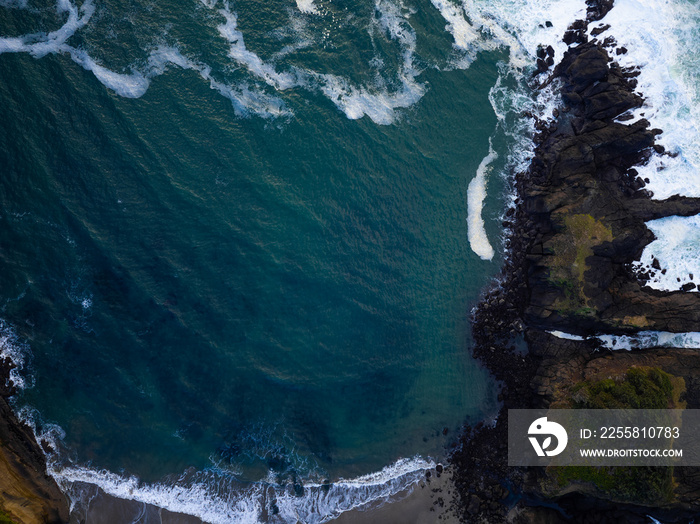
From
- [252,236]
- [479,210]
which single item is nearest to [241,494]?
[252,236]

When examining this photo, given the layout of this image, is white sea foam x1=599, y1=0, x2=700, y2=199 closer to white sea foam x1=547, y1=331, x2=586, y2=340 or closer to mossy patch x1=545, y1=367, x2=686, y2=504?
white sea foam x1=547, y1=331, x2=586, y2=340

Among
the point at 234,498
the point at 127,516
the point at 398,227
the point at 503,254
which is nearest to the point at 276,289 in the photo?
the point at 398,227

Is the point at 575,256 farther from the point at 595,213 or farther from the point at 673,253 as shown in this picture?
the point at 673,253

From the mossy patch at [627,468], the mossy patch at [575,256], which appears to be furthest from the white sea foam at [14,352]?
the mossy patch at [575,256]

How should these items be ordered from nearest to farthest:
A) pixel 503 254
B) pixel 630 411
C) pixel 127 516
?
pixel 630 411, pixel 127 516, pixel 503 254

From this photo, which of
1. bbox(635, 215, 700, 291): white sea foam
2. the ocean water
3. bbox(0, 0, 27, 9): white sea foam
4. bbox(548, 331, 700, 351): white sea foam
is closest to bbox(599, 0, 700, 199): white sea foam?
the ocean water

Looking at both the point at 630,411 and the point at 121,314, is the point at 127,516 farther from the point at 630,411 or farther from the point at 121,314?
the point at 630,411

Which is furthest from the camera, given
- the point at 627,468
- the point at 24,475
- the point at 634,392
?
the point at 24,475
